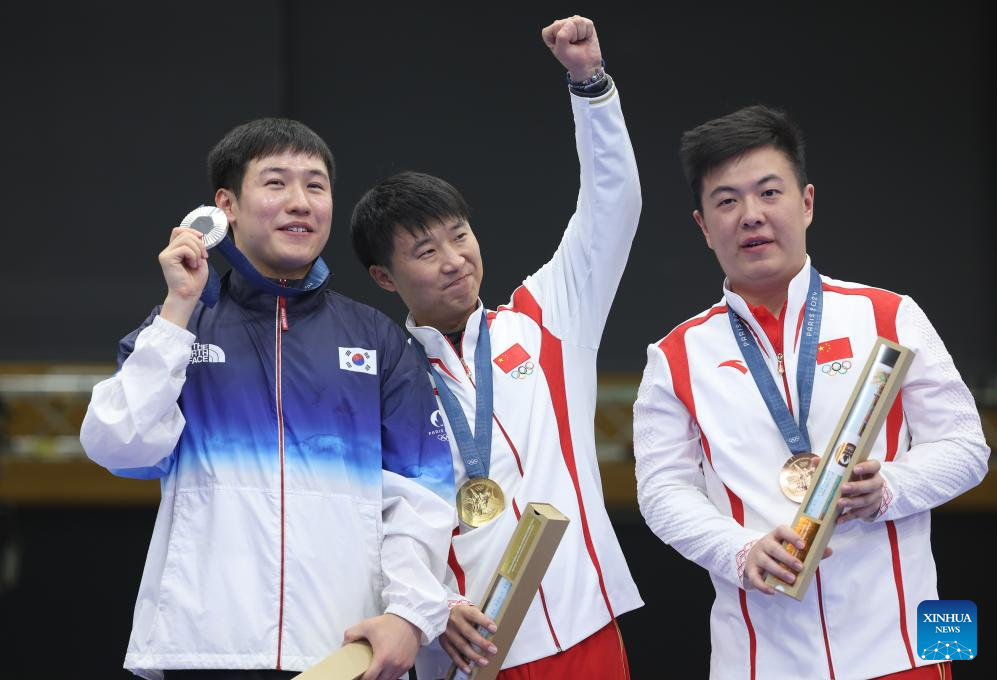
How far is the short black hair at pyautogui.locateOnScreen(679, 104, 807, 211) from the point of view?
2082 mm

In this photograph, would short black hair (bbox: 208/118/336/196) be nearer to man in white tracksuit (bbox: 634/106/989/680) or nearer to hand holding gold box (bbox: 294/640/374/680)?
man in white tracksuit (bbox: 634/106/989/680)

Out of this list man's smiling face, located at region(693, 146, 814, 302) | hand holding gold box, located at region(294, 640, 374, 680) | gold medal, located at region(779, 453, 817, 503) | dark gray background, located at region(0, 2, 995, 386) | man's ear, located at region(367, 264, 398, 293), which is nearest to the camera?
hand holding gold box, located at region(294, 640, 374, 680)

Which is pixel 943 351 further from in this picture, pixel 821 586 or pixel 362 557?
pixel 362 557

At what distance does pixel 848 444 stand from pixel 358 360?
2.77 ft

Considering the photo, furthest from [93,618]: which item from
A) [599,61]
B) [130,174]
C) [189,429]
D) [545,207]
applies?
[599,61]

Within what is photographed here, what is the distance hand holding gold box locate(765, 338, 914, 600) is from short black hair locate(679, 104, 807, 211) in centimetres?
54

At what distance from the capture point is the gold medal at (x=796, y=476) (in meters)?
1.87

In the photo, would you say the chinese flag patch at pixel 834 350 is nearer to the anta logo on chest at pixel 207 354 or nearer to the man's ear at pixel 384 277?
Result: the man's ear at pixel 384 277

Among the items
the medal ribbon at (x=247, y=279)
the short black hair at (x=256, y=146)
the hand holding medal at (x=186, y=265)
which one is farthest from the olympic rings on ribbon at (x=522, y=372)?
the hand holding medal at (x=186, y=265)

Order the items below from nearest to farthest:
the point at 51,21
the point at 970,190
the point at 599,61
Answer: the point at 599,61
the point at 51,21
the point at 970,190

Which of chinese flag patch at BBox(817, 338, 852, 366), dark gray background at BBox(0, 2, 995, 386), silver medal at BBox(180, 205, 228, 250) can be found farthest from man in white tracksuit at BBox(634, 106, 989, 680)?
dark gray background at BBox(0, 2, 995, 386)

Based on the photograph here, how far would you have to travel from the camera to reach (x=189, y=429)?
185 cm

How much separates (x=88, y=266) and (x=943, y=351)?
414cm

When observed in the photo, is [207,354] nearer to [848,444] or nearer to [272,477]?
[272,477]
